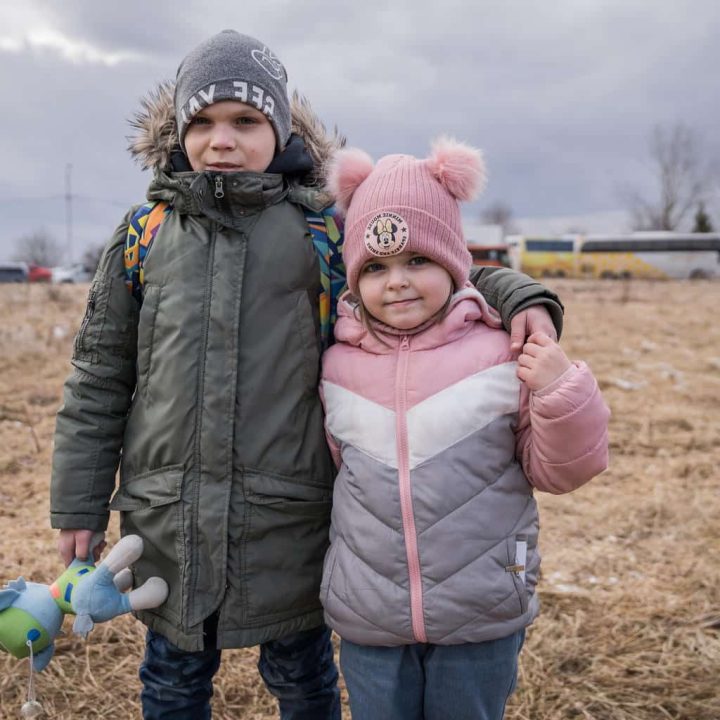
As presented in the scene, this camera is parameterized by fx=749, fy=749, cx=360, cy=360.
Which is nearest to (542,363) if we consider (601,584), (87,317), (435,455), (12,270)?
(435,455)

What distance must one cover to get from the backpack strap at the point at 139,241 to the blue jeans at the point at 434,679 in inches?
39.2

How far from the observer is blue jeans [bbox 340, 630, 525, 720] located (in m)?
1.59

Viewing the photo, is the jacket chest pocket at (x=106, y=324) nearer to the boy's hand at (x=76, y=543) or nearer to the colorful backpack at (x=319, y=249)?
the colorful backpack at (x=319, y=249)

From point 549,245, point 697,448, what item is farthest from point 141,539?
point 549,245

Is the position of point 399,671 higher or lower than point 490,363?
lower

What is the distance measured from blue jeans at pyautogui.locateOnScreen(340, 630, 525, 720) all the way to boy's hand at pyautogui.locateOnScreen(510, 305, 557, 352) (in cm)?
64

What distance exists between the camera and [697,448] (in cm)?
522

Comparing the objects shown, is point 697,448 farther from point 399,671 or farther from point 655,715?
point 399,671

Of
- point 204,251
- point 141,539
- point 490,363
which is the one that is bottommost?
point 141,539

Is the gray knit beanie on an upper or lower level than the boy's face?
upper

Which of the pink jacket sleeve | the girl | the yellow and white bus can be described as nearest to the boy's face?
the girl

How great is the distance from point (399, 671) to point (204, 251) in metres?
1.03

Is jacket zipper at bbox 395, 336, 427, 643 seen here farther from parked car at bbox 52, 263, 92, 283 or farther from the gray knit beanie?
parked car at bbox 52, 263, 92, 283

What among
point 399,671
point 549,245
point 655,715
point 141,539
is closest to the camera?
point 399,671
